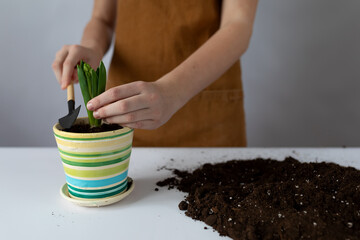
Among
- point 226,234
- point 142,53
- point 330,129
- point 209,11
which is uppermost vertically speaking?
point 209,11

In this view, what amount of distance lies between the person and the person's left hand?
0.22 m

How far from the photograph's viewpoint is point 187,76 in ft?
2.55

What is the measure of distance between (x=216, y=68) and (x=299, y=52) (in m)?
0.76

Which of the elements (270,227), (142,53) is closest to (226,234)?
(270,227)

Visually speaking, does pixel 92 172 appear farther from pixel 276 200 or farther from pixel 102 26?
pixel 102 26

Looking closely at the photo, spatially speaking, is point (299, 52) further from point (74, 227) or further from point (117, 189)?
point (74, 227)

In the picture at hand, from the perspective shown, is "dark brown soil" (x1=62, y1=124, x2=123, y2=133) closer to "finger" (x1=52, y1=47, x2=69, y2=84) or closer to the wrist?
the wrist

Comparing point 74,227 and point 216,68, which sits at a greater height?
point 216,68

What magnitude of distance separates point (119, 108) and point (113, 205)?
174mm

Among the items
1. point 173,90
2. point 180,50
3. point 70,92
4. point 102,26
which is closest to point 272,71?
point 180,50

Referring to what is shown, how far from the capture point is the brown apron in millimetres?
1052

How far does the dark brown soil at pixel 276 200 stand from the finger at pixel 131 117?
15 centimetres

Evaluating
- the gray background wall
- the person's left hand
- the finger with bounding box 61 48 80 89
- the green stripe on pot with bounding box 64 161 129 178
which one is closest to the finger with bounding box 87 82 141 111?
the person's left hand

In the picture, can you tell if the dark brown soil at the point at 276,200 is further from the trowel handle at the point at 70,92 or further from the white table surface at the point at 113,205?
the trowel handle at the point at 70,92
